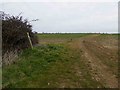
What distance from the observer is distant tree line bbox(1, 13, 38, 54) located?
55.3 feet

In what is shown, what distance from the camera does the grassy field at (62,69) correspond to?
44.8 feet

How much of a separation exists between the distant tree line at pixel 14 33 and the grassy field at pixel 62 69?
0.49 metres

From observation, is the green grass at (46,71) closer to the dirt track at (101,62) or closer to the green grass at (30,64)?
the green grass at (30,64)

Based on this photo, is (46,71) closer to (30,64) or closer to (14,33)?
(30,64)

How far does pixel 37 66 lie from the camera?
15531mm

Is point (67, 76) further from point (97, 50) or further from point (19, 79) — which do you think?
point (97, 50)

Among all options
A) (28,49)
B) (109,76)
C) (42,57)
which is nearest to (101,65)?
(109,76)

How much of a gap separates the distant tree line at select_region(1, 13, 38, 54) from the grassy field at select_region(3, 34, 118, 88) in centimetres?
49

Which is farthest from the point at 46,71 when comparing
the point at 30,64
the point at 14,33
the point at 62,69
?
the point at 14,33

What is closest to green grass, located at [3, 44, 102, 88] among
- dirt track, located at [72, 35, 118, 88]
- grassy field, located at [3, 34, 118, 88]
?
grassy field, located at [3, 34, 118, 88]

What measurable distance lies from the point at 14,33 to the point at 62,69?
3.31 metres

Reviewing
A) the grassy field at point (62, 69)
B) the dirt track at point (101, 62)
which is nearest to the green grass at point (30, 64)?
the grassy field at point (62, 69)

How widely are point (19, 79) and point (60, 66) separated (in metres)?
2.63

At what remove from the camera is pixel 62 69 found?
1538cm
